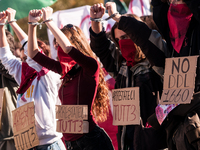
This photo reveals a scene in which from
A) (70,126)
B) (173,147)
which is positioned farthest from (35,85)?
(173,147)

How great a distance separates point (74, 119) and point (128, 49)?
753 mm

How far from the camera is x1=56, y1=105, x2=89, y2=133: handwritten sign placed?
2.61 m

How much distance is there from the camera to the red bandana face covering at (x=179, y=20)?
5.94ft

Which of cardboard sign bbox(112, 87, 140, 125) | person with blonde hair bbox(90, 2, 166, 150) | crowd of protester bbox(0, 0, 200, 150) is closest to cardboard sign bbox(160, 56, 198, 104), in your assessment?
crowd of protester bbox(0, 0, 200, 150)

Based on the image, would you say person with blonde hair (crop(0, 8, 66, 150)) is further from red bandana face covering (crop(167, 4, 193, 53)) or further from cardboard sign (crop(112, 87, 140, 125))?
red bandana face covering (crop(167, 4, 193, 53))

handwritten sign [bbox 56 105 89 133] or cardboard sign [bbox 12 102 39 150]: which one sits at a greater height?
handwritten sign [bbox 56 105 89 133]

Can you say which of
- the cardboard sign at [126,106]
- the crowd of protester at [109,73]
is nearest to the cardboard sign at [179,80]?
the crowd of protester at [109,73]

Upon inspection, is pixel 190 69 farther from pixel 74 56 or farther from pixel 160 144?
pixel 74 56

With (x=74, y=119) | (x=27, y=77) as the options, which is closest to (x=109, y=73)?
(x=74, y=119)

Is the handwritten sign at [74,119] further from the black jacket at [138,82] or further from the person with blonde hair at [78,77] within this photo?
the black jacket at [138,82]

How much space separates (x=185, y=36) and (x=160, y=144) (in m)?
0.77

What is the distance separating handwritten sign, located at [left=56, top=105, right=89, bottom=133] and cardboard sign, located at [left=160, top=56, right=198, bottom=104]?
98cm

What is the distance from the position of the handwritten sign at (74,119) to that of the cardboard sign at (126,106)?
284 mm

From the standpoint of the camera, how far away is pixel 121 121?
2.43m
